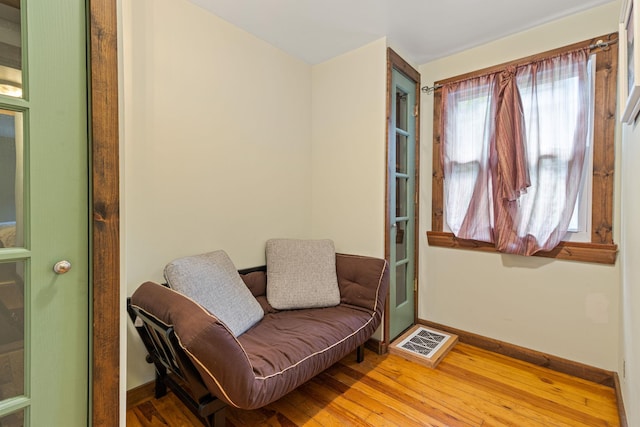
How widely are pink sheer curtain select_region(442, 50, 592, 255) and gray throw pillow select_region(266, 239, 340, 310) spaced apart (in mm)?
1147

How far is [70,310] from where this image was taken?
0.99m

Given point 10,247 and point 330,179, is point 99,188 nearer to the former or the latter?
point 10,247

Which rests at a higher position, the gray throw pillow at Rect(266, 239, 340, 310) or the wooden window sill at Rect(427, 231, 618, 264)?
the wooden window sill at Rect(427, 231, 618, 264)

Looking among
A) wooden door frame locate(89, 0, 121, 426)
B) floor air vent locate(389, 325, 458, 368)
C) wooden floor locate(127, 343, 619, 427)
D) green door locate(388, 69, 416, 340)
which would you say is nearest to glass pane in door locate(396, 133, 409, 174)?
green door locate(388, 69, 416, 340)

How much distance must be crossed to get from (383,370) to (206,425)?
1178 millimetres

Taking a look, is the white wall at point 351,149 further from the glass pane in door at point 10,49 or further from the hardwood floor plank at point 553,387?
the glass pane in door at point 10,49

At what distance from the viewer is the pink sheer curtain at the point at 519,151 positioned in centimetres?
204

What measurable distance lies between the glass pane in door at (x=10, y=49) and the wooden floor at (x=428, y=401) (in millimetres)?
1635

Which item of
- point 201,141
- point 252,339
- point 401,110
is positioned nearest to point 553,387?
point 252,339

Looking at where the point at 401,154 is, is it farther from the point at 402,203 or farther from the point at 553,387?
the point at 553,387

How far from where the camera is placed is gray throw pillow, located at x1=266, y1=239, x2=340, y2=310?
2.20 meters

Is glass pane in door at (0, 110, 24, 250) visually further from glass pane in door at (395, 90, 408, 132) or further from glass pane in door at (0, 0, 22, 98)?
glass pane in door at (395, 90, 408, 132)

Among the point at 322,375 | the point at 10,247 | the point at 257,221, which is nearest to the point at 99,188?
the point at 10,247

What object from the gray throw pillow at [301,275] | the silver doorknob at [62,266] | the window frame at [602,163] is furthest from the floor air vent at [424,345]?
the silver doorknob at [62,266]
